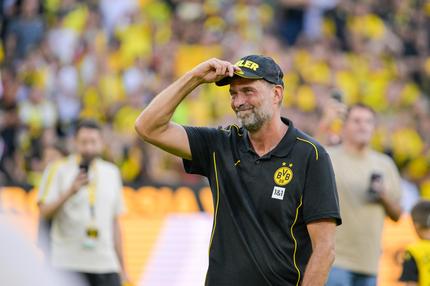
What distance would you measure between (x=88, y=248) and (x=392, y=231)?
198 inches

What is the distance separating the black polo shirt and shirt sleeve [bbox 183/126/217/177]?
14 centimetres

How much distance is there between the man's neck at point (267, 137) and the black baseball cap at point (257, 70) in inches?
9.1

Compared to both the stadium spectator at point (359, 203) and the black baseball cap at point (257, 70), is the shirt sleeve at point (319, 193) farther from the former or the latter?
the stadium spectator at point (359, 203)

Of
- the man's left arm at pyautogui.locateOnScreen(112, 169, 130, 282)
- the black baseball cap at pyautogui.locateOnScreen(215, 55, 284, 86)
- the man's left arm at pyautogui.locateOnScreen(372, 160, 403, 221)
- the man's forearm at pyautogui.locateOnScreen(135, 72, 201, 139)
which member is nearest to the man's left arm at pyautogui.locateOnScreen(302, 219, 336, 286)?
the black baseball cap at pyautogui.locateOnScreen(215, 55, 284, 86)

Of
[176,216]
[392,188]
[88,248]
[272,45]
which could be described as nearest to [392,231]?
[176,216]

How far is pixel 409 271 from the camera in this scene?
6.88 m

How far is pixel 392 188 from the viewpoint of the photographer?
8.48 metres

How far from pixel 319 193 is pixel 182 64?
13.2m

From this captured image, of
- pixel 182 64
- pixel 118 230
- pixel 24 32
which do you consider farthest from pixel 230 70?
pixel 24 32

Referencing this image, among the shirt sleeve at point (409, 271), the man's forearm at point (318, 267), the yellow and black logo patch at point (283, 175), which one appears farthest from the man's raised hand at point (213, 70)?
the shirt sleeve at point (409, 271)

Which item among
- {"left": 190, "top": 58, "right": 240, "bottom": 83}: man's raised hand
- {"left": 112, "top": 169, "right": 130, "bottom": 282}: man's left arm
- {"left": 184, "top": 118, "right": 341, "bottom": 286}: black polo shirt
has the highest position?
{"left": 190, "top": 58, "right": 240, "bottom": 83}: man's raised hand

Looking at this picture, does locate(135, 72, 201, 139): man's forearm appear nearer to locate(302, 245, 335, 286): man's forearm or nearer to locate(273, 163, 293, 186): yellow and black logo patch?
locate(273, 163, 293, 186): yellow and black logo patch

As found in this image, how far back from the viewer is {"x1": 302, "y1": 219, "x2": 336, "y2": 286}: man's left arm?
494 centimetres

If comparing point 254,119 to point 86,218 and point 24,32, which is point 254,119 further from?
point 24,32
